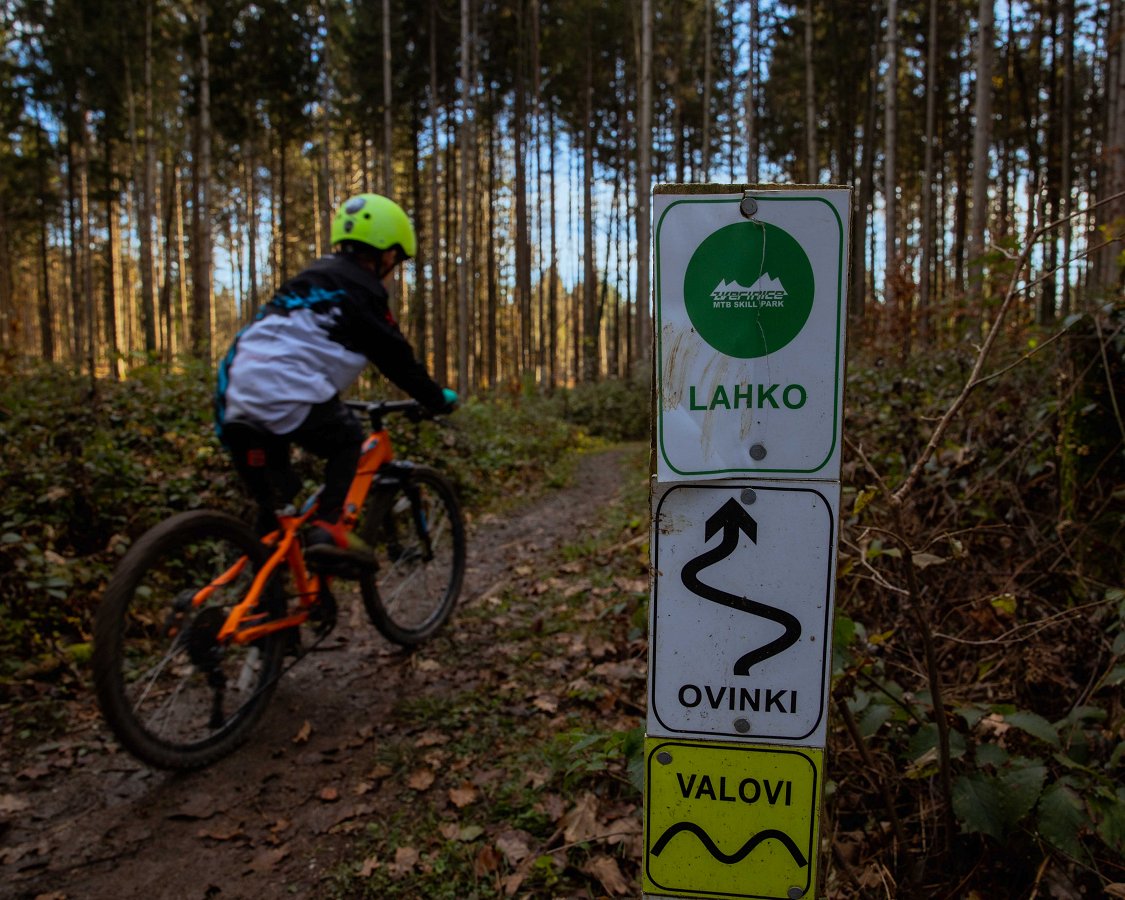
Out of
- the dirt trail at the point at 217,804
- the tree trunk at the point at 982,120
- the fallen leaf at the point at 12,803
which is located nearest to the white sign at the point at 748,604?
the dirt trail at the point at 217,804

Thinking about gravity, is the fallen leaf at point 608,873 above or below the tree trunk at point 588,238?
below

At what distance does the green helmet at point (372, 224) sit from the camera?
3.44 m

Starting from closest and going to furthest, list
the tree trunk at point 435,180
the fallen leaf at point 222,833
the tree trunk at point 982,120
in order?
the fallen leaf at point 222,833, the tree trunk at point 982,120, the tree trunk at point 435,180

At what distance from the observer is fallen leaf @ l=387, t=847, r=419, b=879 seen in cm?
214

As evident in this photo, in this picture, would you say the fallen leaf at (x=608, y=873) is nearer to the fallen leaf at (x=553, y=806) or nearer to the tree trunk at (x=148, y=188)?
the fallen leaf at (x=553, y=806)

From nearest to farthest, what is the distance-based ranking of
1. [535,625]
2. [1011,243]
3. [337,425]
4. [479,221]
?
1. [1011,243]
2. [337,425]
3. [535,625]
4. [479,221]

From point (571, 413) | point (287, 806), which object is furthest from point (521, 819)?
point (571, 413)

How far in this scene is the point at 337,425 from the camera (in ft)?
11.1

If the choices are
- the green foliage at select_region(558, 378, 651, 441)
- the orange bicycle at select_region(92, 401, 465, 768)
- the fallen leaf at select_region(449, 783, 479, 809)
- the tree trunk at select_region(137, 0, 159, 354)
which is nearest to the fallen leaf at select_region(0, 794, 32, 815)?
the orange bicycle at select_region(92, 401, 465, 768)

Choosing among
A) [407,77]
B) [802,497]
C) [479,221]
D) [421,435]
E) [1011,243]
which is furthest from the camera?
[479,221]

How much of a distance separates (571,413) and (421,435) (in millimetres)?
10266

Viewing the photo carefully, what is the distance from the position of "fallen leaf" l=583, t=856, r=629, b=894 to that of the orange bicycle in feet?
5.64

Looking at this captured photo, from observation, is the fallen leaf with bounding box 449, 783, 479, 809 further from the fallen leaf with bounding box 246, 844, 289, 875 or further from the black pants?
the black pants

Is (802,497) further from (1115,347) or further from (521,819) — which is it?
(1115,347)
